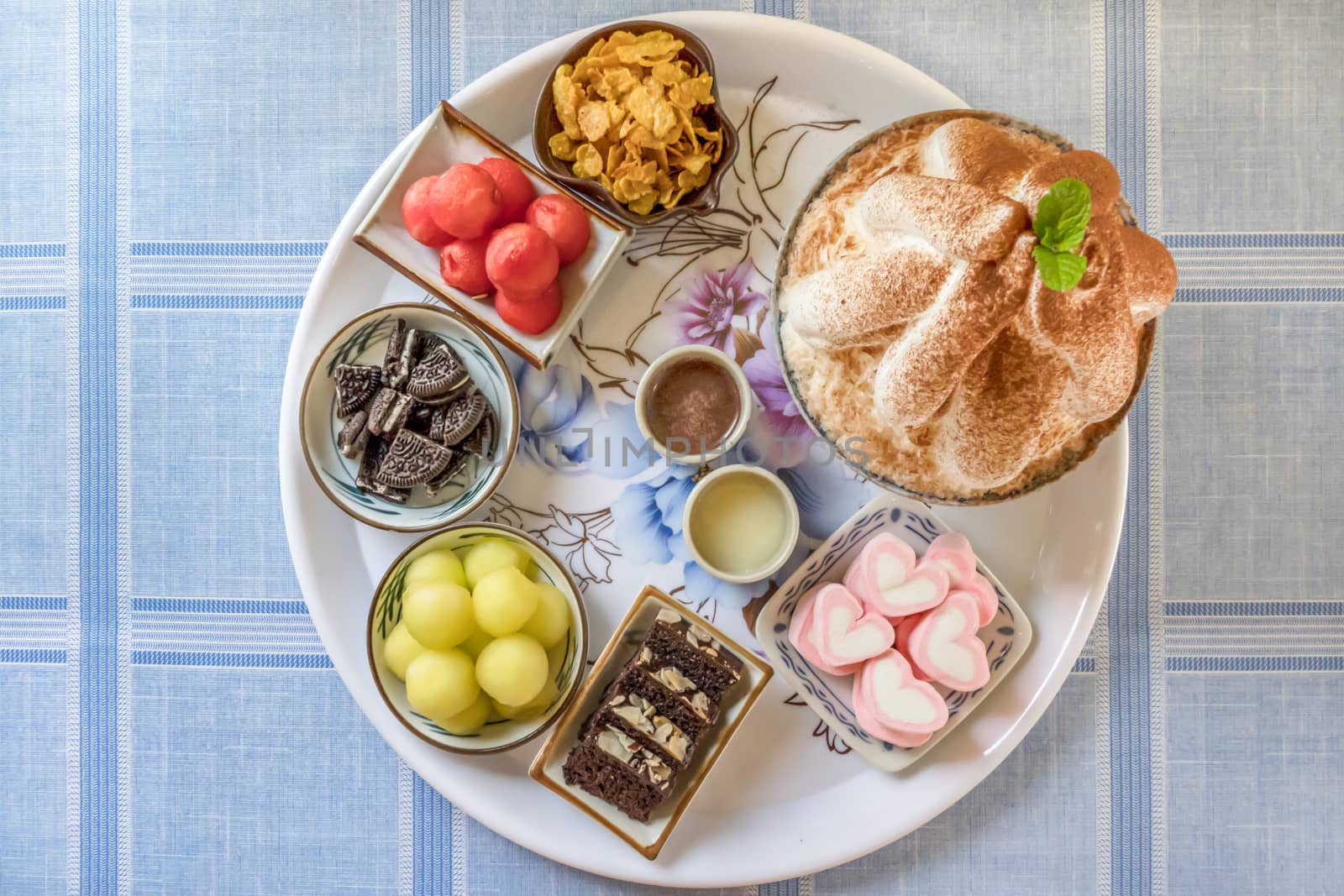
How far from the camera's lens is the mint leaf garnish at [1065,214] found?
1075 millimetres

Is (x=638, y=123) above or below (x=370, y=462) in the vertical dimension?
above

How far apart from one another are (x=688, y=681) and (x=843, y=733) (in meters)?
0.29

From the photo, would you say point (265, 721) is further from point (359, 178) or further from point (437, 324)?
point (359, 178)

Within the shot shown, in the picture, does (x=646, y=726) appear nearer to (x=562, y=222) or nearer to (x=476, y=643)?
(x=476, y=643)

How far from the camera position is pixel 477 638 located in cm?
151

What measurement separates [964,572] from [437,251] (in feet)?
3.40

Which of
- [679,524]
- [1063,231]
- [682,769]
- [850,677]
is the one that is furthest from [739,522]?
[1063,231]

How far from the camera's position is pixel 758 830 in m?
1.60

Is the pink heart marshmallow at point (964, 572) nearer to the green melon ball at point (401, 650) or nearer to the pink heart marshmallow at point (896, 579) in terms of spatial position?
the pink heart marshmallow at point (896, 579)

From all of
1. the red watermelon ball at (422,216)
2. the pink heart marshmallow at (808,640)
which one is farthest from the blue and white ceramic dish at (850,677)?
the red watermelon ball at (422,216)

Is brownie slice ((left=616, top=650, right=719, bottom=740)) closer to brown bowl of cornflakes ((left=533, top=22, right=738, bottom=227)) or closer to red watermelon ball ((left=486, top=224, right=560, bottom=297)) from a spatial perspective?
red watermelon ball ((left=486, top=224, right=560, bottom=297))

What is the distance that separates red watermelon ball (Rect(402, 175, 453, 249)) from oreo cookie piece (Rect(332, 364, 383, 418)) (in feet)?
0.79

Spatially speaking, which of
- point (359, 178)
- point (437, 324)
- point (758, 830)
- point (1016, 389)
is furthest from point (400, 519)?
point (1016, 389)

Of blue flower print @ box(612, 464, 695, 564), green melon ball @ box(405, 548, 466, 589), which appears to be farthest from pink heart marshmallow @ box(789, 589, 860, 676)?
green melon ball @ box(405, 548, 466, 589)
